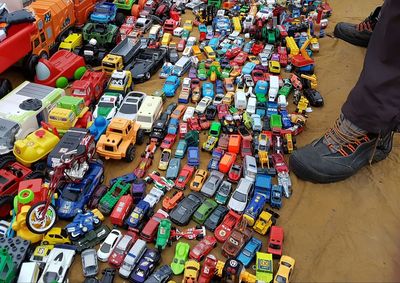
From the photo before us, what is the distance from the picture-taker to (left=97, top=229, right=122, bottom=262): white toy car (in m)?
2.59

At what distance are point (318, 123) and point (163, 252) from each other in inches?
72.2

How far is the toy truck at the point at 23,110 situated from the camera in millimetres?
3115

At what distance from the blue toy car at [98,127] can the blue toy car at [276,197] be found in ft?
4.61

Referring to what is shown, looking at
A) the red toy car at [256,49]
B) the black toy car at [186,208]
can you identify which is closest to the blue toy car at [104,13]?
the red toy car at [256,49]

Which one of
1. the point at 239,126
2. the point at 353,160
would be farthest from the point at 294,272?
the point at 239,126

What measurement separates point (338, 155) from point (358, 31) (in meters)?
2.16

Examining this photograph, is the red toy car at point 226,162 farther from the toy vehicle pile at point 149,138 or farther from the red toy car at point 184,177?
the red toy car at point 184,177

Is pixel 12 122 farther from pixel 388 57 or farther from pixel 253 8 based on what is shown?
pixel 253 8

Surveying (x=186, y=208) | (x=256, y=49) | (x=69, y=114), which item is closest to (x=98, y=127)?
(x=69, y=114)

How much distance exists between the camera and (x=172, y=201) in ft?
9.59

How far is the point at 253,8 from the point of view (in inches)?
208

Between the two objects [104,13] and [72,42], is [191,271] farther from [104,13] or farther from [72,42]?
[104,13]

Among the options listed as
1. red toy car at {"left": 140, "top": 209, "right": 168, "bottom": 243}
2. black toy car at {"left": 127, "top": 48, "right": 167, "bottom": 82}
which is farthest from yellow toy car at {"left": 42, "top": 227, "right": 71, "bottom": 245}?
black toy car at {"left": 127, "top": 48, "right": 167, "bottom": 82}

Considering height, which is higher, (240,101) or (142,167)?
(240,101)
